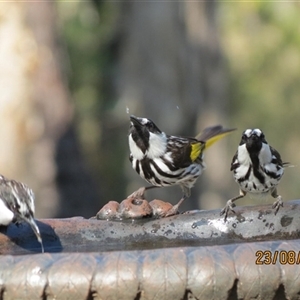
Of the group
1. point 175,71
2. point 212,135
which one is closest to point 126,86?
point 175,71

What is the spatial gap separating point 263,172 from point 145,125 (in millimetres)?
1186

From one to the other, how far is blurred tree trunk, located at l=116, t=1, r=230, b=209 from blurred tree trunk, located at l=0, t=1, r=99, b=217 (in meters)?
5.62

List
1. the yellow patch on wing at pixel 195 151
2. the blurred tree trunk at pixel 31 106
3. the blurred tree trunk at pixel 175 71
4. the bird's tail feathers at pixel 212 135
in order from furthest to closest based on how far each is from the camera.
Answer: the blurred tree trunk at pixel 175 71
the blurred tree trunk at pixel 31 106
the bird's tail feathers at pixel 212 135
the yellow patch on wing at pixel 195 151

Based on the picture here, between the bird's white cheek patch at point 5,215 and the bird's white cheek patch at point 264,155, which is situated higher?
the bird's white cheek patch at point 264,155

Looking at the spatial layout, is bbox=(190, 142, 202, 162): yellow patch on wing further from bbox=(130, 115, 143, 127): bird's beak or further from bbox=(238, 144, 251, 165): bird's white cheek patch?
bbox=(238, 144, 251, 165): bird's white cheek patch

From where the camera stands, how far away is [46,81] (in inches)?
527

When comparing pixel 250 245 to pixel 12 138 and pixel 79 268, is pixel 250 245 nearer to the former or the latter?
pixel 79 268

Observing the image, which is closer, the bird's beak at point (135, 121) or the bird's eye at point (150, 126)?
the bird's beak at point (135, 121)

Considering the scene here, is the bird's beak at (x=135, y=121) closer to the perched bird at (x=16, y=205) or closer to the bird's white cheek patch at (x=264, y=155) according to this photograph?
the bird's white cheek patch at (x=264, y=155)

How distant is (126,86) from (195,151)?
1281cm

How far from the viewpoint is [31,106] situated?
13047 millimetres

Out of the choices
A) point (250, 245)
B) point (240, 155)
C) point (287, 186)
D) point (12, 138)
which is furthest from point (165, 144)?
point (287, 186)

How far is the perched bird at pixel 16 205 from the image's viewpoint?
5770 millimetres
